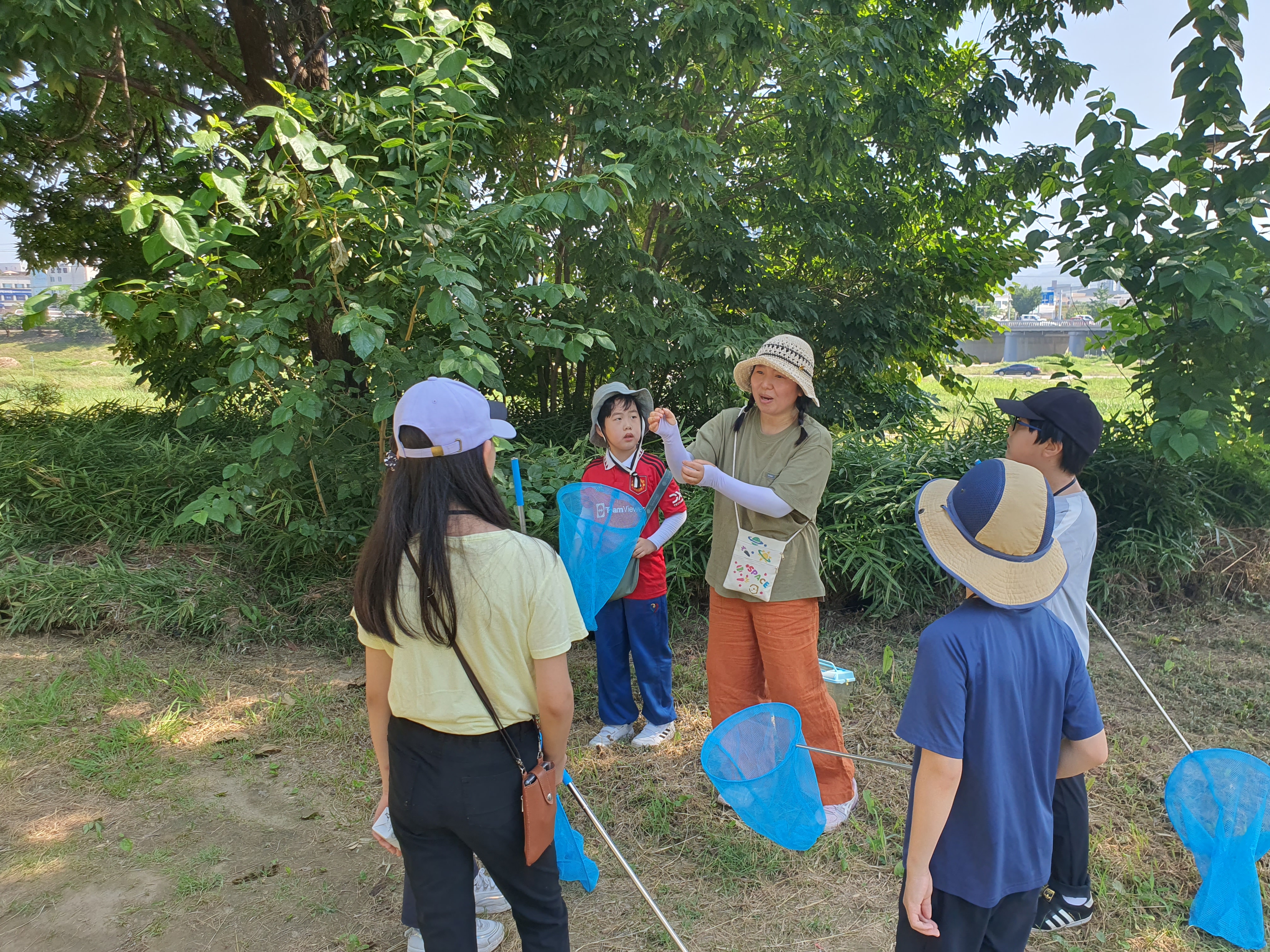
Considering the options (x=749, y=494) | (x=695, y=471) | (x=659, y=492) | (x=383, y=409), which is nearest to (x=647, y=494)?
(x=659, y=492)

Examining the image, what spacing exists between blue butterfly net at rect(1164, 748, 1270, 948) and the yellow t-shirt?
6.30 feet

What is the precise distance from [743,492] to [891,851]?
139cm

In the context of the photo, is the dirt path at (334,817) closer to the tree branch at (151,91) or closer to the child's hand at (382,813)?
the child's hand at (382,813)

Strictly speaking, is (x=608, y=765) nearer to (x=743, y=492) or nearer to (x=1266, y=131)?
(x=743, y=492)

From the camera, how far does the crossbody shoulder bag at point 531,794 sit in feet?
5.53

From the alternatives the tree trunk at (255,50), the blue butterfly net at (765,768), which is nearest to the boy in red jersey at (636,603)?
the blue butterfly net at (765,768)

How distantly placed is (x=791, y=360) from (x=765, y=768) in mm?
1338

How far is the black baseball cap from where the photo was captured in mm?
2326

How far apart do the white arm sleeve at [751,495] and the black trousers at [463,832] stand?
49.2 inches

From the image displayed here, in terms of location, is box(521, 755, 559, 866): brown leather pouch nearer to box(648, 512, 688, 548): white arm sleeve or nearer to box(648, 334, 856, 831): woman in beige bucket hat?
box(648, 334, 856, 831): woman in beige bucket hat

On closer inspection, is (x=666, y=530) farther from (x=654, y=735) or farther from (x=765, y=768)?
(x=765, y=768)

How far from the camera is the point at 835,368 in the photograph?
7020mm

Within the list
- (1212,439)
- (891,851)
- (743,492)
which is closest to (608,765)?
(891,851)

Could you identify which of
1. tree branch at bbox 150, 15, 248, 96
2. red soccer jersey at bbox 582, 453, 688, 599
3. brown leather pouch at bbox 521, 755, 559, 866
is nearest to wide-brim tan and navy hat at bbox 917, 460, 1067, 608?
brown leather pouch at bbox 521, 755, 559, 866
